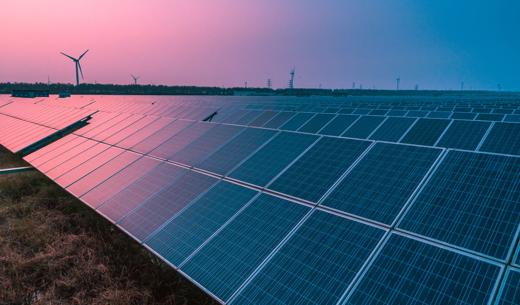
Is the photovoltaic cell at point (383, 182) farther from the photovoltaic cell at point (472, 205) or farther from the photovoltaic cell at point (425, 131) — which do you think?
the photovoltaic cell at point (425, 131)

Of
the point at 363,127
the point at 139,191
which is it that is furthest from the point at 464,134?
the point at 139,191

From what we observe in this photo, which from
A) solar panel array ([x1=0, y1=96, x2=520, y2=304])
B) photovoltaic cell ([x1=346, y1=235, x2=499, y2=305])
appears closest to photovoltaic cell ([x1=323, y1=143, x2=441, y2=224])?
solar panel array ([x1=0, y1=96, x2=520, y2=304])

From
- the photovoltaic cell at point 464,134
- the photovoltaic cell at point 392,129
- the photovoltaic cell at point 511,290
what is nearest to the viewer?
the photovoltaic cell at point 511,290

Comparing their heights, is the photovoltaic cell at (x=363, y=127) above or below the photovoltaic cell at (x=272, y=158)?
below

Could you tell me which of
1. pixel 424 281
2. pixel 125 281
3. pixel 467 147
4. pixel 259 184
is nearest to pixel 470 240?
pixel 424 281

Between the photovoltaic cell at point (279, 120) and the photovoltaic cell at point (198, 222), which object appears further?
the photovoltaic cell at point (279, 120)

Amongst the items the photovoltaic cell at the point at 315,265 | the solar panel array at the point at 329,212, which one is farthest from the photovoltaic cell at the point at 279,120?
the photovoltaic cell at the point at 315,265

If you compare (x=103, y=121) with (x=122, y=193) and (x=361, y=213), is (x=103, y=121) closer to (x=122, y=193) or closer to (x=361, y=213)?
(x=122, y=193)

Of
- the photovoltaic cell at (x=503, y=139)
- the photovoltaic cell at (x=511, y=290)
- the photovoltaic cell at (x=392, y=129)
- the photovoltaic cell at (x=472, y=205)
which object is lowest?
the photovoltaic cell at (x=392, y=129)
